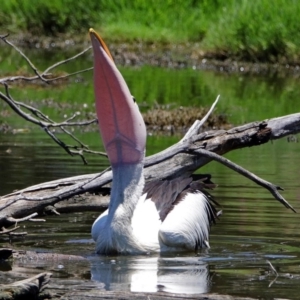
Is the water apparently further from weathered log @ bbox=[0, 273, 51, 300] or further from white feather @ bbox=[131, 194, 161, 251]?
weathered log @ bbox=[0, 273, 51, 300]

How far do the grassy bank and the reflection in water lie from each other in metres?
17.1

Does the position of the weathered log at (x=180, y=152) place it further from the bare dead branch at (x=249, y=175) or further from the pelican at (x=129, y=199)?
the pelican at (x=129, y=199)

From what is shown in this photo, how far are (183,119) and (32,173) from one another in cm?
398

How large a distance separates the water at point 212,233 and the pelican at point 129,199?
4.5 inches

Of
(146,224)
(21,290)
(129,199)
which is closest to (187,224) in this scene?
(146,224)

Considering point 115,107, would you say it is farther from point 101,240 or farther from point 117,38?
point 117,38

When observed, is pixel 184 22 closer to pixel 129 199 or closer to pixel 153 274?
pixel 129 199

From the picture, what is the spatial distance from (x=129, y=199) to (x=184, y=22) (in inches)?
853

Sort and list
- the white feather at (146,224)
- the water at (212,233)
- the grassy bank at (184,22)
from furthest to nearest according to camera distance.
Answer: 1. the grassy bank at (184,22)
2. the white feather at (146,224)
3. the water at (212,233)

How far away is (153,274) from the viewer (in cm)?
656

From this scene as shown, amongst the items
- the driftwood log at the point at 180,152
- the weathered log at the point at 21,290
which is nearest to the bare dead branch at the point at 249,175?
the driftwood log at the point at 180,152

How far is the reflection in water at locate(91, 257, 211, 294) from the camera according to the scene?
6.10m

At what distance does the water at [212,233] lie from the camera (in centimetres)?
633

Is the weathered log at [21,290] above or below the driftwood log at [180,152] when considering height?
below
